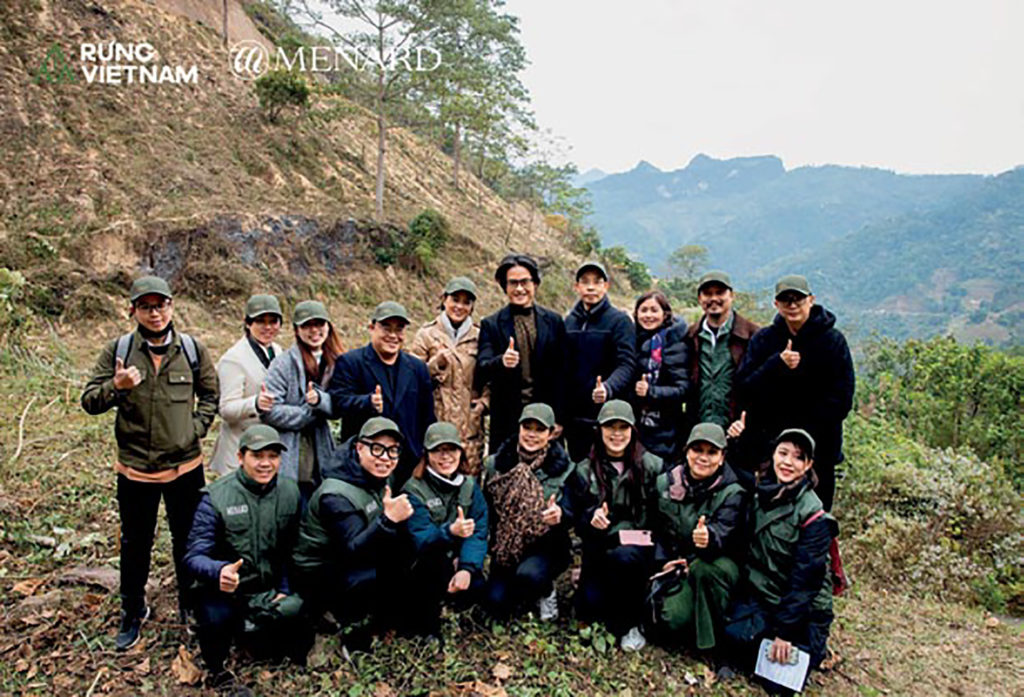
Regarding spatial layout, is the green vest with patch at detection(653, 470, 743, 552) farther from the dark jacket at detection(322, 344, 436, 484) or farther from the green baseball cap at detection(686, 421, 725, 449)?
the dark jacket at detection(322, 344, 436, 484)

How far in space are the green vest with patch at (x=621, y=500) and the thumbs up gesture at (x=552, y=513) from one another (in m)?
0.24

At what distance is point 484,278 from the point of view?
17.7 meters

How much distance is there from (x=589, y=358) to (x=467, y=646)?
195 centimetres

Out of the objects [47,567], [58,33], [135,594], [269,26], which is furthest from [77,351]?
[269,26]

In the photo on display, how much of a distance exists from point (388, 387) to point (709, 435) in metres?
1.92

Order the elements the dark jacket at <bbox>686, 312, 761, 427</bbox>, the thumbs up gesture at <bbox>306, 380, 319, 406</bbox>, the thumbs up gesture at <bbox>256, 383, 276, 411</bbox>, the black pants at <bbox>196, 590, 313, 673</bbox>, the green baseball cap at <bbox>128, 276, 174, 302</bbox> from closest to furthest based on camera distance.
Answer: the black pants at <bbox>196, 590, 313, 673</bbox>, the green baseball cap at <bbox>128, 276, 174, 302</bbox>, the thumbs up gesture at <bbox>256, 383, 276, 411</bbox>, the thumbs up gesture at <bbox>306, 380, 319, 406</bbox>, the dark jacket at <bbox>686, 312, 761, 427</bbox>

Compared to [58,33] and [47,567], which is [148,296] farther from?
[58,33]

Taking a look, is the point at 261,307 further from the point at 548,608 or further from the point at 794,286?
the point at 794,286

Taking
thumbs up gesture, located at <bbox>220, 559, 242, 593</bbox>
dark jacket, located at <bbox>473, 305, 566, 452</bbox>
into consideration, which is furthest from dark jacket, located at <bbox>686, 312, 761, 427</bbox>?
thumbs up gesture, located at <bbox>220, 559, 242, 593</bbox>

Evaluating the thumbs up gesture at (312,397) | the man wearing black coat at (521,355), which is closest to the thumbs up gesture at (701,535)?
the man wearing black coat at (521,355)

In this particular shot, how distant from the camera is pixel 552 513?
3.56 m

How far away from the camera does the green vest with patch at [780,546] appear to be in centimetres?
336

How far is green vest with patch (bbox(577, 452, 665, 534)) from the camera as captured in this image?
364cm

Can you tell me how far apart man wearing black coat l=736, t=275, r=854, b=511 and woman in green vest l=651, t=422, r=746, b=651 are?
48 cm
